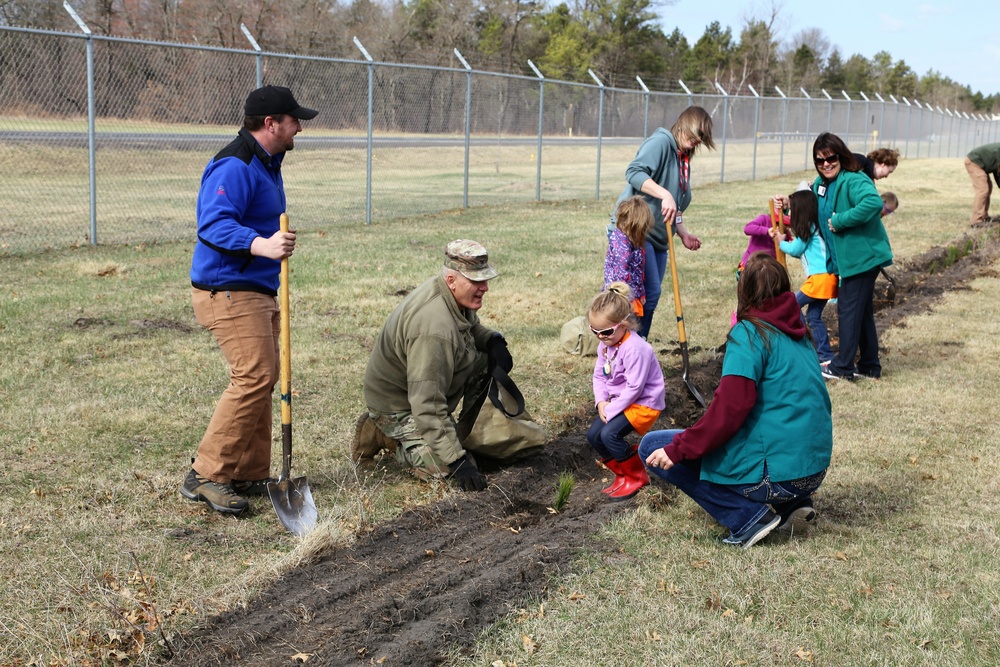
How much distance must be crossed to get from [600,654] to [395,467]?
2343 mm

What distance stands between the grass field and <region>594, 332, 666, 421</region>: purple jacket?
0.56 metres

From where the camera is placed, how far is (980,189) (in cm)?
1853

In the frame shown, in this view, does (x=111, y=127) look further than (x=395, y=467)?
Yes

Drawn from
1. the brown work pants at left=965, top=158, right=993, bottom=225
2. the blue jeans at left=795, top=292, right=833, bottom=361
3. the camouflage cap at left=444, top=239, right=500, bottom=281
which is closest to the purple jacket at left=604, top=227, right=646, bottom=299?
the blue jeans at left=795, top=292, right=833, bottom=361

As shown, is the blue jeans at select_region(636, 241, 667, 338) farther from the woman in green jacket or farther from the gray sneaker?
the gray sneaker

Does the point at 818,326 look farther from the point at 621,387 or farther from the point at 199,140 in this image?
the point at 199,140

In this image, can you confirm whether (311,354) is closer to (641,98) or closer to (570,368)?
(570,368)

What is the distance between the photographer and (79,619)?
151 inches

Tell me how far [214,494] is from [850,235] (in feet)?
16.8

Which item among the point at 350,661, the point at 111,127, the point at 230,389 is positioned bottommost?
the point at 350,661

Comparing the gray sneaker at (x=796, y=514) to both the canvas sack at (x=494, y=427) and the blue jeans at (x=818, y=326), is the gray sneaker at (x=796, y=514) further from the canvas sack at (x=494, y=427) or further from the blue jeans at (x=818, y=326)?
the blue jeans at (x=818, y=326)

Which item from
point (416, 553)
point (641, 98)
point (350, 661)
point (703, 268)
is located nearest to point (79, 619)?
point (350, 661)

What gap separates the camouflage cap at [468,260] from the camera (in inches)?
201

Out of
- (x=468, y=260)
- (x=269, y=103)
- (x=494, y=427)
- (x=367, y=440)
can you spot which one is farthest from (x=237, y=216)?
(x=494, y=427)
